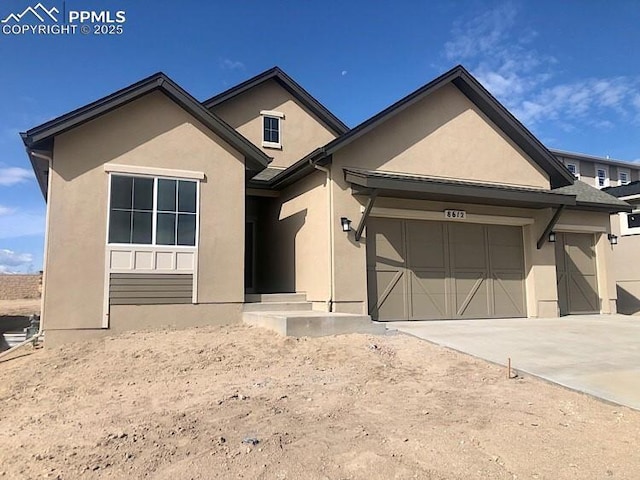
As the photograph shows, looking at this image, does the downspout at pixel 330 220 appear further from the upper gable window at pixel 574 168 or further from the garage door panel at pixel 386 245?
the upper gable window at pixel 574 168

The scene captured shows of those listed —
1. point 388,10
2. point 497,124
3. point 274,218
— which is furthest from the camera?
point 274,218

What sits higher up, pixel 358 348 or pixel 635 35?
pixel 635 35

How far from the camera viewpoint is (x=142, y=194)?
9742 millimetres

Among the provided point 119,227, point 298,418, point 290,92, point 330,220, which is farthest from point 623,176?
point 298,418

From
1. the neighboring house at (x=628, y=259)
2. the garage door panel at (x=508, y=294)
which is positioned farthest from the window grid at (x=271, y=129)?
the neighboring house at (x=628, y=259)

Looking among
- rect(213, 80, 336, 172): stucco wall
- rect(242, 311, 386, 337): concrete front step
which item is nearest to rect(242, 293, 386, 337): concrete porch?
rect(242, 311, 386, 337): concrete front step

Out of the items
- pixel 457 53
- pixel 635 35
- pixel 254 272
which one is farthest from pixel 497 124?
pixel 254 272

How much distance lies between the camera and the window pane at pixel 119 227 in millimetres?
9445

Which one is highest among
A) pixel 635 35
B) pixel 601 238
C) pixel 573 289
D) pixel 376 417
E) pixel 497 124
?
pixel 635 35

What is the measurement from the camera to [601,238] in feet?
49.1

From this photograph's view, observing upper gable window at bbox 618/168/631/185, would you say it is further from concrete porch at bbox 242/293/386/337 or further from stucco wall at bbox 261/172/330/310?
concrete porch at bbox 242/293/386/337

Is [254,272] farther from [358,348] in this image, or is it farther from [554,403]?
[554,403]

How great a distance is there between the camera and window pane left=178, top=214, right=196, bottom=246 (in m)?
9.91

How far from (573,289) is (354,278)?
781 cm
